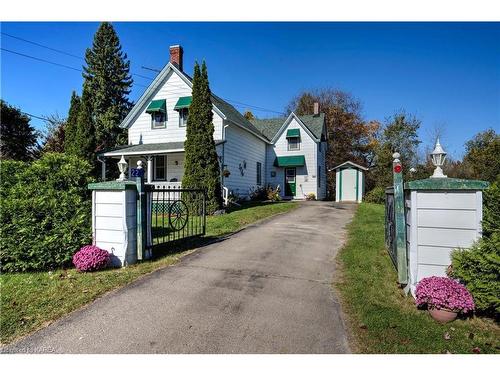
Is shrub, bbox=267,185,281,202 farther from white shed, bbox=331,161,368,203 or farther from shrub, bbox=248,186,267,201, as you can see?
white shed, bbox=331,161,368,203

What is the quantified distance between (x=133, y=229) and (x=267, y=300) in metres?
3.03

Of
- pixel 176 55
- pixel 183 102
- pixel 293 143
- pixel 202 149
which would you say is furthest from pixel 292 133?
pixel 202 149

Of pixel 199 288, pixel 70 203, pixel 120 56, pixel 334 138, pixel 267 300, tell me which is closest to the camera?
pixel 267 300

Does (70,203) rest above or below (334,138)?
below

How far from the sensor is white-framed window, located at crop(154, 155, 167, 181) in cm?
1791

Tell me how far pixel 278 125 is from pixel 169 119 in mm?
11524

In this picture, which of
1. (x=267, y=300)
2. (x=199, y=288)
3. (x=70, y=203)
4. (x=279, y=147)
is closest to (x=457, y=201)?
(x=267, y=300)

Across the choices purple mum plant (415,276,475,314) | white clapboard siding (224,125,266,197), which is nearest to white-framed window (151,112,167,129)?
white clapboard siding (224,125,266,197)

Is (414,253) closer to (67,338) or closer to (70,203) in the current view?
(67,338)

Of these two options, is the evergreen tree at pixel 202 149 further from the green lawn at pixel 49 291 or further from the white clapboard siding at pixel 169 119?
the green lawn at pixel 49 291

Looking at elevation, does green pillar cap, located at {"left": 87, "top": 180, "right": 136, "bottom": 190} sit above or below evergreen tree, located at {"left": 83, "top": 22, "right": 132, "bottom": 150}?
below

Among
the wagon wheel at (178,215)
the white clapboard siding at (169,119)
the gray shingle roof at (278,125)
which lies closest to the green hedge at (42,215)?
the wagon wheel at (178,215)

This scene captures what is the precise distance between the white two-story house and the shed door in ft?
7.07

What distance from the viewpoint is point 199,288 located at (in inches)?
176
